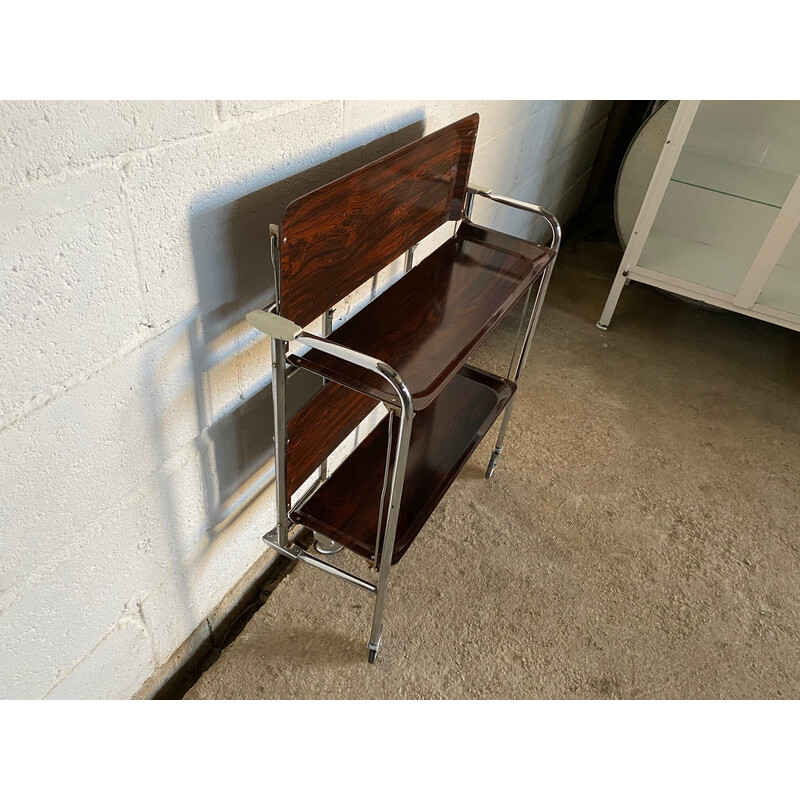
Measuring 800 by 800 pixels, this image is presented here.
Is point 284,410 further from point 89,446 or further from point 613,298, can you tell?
point 613,298

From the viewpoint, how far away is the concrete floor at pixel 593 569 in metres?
1.43

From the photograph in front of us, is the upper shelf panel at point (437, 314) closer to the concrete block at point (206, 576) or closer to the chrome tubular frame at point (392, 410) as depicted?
the chrome tubular frame at point (392, 410)

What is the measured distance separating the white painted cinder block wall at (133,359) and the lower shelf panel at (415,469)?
200 mm

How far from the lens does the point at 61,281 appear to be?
31.1 inches

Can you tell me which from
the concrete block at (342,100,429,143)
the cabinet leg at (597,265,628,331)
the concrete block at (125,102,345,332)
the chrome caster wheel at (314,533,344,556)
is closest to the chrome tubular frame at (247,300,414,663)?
the concrete block at (125,102,345,332)

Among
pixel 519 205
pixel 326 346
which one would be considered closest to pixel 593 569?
pixel 519 205

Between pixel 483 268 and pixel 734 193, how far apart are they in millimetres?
1425

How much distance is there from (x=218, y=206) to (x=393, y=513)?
0.61m

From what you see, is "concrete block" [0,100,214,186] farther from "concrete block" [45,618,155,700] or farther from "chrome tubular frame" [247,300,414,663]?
"concrete block" [45,618,155,700]

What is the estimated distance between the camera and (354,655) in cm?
144

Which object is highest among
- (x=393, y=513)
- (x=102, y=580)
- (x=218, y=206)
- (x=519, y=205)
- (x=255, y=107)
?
(x=255, y=107)

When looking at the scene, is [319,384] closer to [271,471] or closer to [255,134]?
[271,471]

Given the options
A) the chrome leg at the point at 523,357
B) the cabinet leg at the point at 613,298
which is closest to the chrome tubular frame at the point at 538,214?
the chrome leg at the point at 523,357
